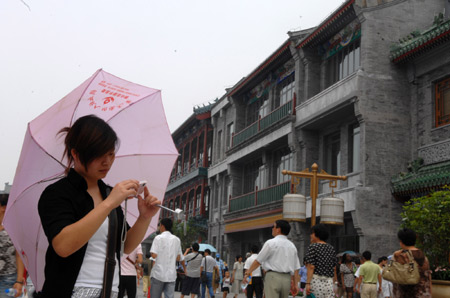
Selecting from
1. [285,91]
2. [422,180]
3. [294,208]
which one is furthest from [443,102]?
[285,91]

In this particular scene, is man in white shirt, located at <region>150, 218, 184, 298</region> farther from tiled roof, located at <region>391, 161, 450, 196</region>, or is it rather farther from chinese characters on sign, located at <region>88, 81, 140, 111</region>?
tiled roof, located at <region>391, 161, 450, 196</region>

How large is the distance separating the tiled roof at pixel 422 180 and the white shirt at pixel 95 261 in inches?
564

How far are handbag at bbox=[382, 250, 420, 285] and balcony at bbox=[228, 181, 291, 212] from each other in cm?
1668

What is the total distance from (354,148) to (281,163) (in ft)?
21.8

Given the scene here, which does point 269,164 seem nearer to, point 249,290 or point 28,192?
point 249,290

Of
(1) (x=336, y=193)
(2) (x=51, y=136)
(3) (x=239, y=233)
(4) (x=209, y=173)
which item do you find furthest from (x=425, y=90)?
(4) (x=209, y=173)

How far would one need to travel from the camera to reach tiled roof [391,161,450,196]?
1590 cm

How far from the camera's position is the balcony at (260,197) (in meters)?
24.8

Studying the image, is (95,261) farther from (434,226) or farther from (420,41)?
(420,41)

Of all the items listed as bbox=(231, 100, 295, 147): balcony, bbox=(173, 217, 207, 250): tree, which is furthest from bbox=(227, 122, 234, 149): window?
bbox=(173, 217, 207, 250): tree

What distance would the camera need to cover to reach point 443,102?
1803 centimetres

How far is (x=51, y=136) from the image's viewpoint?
3.53m

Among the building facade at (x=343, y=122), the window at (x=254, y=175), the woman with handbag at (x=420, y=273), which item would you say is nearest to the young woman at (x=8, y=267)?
the woman with handbag at (x=420, y=273)

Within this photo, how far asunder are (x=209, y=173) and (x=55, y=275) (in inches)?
1367
